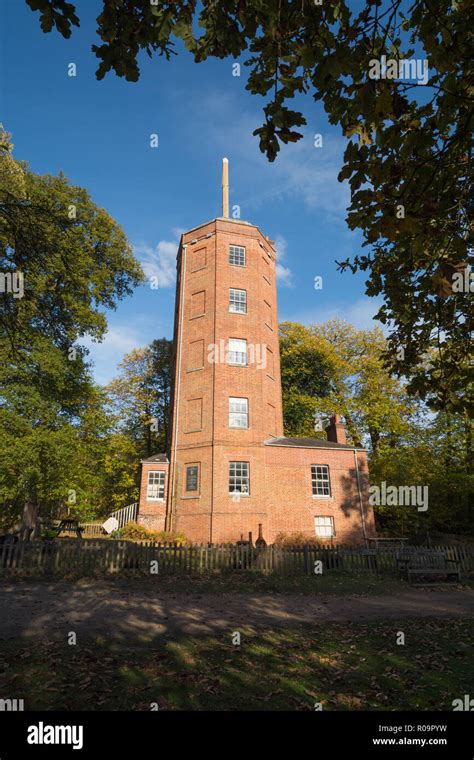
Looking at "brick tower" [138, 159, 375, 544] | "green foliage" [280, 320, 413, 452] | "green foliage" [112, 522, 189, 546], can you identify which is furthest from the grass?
"green foliage" [280, 320, 413, 452]

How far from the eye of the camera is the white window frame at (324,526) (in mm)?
23786

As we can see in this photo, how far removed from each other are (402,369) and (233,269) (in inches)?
851

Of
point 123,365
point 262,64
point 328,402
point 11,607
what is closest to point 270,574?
point 11,607

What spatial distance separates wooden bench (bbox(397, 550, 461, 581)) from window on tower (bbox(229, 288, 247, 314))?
16864 millimetres

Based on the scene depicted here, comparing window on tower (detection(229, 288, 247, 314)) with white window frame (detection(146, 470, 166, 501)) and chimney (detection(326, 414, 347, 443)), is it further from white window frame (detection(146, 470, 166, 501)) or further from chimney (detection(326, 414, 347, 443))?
white window frame (detection(146, 470, 166, 501))

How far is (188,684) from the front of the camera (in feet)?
17.2

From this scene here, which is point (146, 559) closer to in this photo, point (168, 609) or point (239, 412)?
point (168, 609)

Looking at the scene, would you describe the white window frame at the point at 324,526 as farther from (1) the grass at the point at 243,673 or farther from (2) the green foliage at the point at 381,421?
(1) the grass at the point at 243,673

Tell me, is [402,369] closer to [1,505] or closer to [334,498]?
[334,498]

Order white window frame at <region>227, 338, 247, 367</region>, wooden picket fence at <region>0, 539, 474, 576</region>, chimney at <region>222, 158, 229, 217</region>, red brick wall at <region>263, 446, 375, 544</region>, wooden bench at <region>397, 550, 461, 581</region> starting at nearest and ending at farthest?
wooden picket fence at <region>0, 539, 474, 576</region> < wooden bench at <region>397, 550, 461, 581</region> < red brick wall at <region>263, 446, 375, 544</region> < white window frame at <region>227, 338, 247, 367</region> < chimney at <region>222, 158, 229, 217</region>

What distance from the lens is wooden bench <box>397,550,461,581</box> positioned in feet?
50.4

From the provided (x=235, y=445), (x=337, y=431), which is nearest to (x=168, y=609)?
(x=235, y=445)

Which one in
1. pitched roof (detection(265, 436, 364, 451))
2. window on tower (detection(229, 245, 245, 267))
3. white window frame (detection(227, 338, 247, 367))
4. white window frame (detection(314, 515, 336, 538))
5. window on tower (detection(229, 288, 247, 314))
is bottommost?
white window frame (detection(314, 515, 336, 538))
